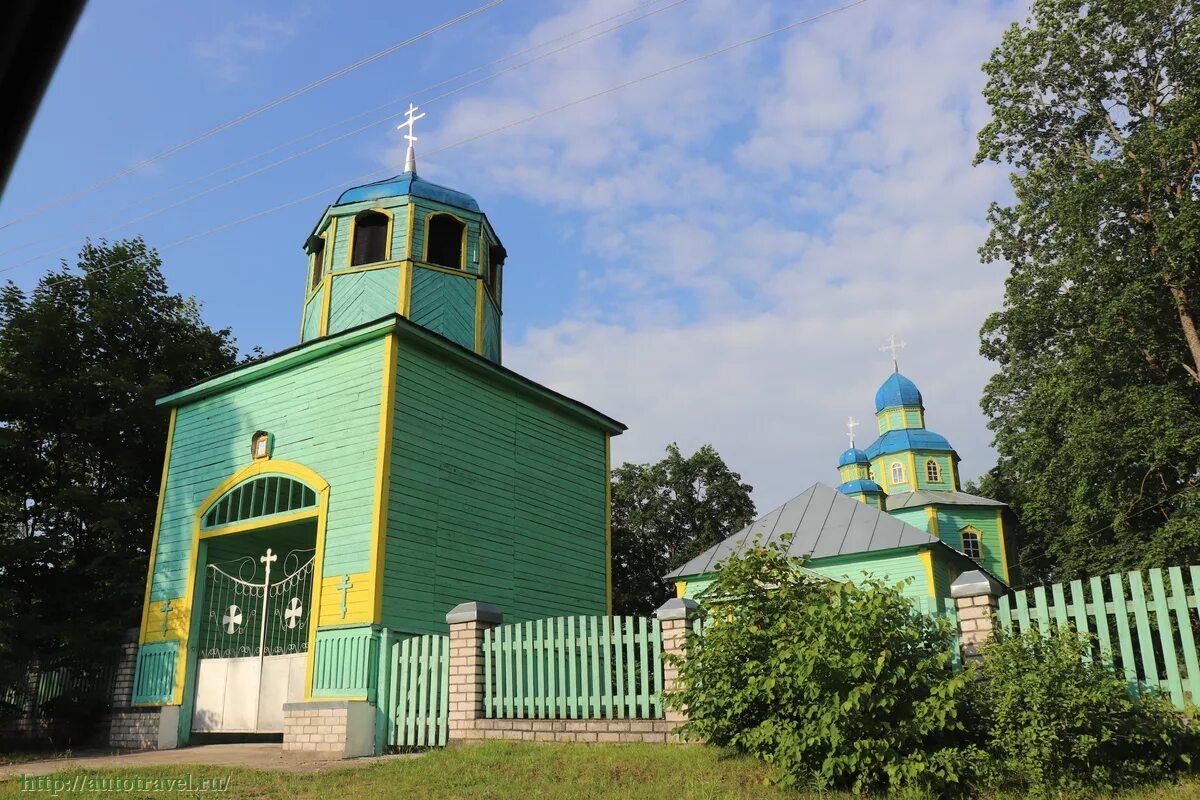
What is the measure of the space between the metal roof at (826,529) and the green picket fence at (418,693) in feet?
36.9

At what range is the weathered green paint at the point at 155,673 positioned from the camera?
1348cm

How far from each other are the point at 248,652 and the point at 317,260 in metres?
7.11

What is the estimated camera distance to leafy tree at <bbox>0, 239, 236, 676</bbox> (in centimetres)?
1559

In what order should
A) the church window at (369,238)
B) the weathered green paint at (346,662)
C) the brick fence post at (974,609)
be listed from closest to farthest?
the brick fence post at (974,609), the weathered green paint at (346,662), the church window at (369,238)

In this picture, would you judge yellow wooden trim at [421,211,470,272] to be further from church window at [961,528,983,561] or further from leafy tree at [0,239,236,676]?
church window at [961,528,983,561]

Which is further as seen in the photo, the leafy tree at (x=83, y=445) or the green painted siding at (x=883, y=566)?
the green painted siding at (x=883, y=566)

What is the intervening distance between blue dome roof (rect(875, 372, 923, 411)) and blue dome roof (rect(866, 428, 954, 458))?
1.41m

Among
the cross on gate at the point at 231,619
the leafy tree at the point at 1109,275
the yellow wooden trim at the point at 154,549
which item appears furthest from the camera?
the leafy tree at the point at 1109,275

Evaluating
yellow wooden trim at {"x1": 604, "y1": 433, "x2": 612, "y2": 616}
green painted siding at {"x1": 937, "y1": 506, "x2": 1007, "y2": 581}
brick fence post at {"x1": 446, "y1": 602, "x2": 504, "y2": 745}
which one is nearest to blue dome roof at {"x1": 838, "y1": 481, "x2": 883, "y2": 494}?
green painted siding at {"x1": 937, "y1": 506, "x2": 1007, "y2": 581}

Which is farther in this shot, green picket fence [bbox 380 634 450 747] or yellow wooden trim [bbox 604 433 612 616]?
yellow wooden trim [bbox 604 433 612 616]

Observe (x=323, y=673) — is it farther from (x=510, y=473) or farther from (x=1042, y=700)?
(x=1042, y=700)

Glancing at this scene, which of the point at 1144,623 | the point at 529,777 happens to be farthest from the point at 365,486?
the point at 1144,623

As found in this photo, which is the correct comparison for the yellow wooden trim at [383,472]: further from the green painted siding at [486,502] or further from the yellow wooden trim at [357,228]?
the yellow wooden trim at [357,228]

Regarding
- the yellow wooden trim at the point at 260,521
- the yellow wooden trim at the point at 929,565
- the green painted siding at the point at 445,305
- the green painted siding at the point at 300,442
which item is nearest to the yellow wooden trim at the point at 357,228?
the green painted siding at the point at 445,305
